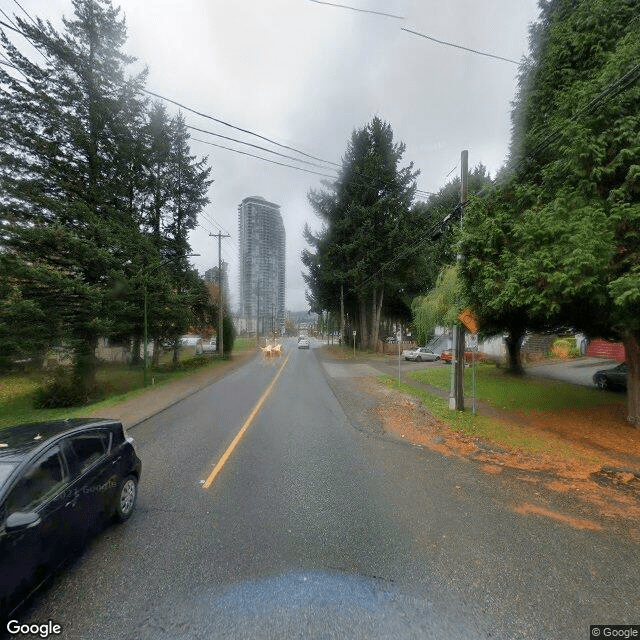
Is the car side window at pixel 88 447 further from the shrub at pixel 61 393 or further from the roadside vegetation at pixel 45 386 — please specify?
the shrub at pixel 61 393

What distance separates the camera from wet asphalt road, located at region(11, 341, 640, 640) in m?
2.76

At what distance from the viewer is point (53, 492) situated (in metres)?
3.21

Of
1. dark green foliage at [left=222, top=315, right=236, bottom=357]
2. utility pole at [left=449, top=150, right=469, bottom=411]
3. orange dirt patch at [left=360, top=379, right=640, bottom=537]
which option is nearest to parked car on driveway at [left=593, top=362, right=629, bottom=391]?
orange dirt patch at [left=360, top=379, right=640, bottom=537]

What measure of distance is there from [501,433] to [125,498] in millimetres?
8195

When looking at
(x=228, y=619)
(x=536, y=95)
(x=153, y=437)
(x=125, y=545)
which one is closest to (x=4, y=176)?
(x=153, y=437)

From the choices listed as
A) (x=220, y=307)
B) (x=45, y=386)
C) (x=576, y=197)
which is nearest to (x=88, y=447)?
(x=576, y=197)

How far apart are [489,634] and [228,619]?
208cm

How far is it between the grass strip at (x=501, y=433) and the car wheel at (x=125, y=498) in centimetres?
735

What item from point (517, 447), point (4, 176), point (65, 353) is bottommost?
point (517, 447)

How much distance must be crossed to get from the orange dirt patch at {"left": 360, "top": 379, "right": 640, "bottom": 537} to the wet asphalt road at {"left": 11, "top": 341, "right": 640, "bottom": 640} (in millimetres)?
568

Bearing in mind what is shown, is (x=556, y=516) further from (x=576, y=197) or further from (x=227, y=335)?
(x=227, y=335)

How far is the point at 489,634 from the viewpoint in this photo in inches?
104

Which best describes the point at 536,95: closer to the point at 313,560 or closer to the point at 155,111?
the point at 313,560

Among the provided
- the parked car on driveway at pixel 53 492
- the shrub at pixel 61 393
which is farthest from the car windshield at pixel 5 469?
the shrub at pixel 61 393
